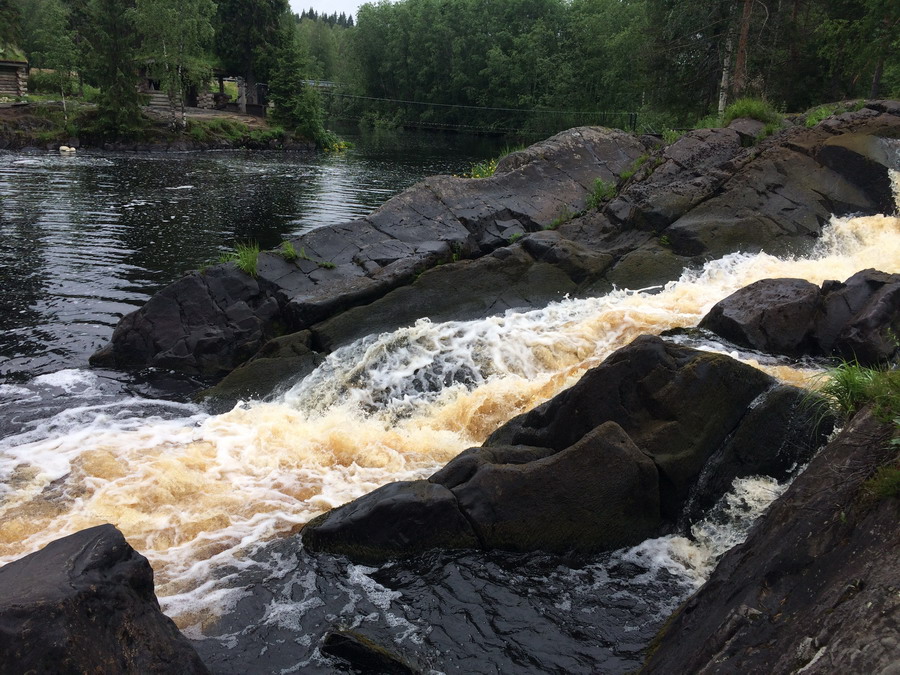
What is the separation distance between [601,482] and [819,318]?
5.83 metres

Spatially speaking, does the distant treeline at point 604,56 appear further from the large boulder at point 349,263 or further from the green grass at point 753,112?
the large boulder at point 349,263

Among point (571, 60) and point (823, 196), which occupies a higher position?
point (571, 60)

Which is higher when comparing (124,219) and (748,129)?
(748,129)

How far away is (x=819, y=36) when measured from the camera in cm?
2755

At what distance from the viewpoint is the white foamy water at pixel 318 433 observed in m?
8.40

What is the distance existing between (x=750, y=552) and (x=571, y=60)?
2658 inches

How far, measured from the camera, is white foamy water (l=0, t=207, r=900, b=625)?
8398mm

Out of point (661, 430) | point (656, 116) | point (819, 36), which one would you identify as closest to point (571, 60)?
point (656, 116)

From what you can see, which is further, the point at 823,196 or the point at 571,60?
the point at 571,60

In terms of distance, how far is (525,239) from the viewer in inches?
627

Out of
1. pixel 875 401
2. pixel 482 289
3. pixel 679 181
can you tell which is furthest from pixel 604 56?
pixel 875 401

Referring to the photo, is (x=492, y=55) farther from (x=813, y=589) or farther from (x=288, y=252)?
(x=813, y=589)

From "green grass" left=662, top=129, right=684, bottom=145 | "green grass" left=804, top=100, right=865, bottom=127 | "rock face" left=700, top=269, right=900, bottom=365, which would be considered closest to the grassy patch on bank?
"rock face" left=700, top=269, right=900, bottom=365

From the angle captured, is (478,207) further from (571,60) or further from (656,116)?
(571,60)
